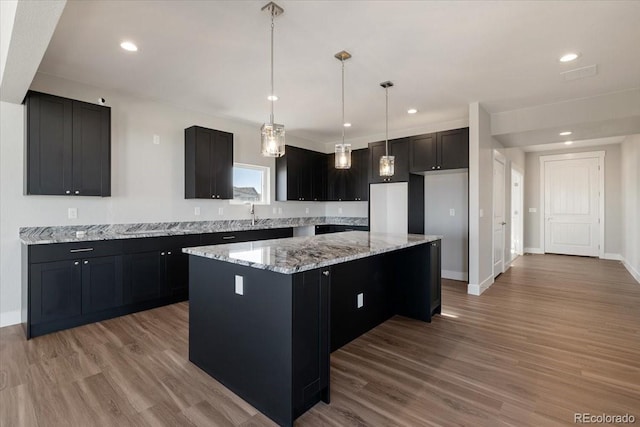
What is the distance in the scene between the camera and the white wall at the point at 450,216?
5.21m

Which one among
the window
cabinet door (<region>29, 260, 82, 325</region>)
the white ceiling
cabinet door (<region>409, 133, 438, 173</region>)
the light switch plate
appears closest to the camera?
the light switch plate

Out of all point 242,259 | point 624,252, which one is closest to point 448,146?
point 242,259

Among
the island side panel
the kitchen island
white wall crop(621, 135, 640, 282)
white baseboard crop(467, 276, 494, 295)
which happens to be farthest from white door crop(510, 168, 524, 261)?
the island side panel

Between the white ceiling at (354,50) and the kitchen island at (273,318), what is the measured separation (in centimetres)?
176

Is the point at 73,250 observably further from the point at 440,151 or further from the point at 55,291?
the point at 440,151

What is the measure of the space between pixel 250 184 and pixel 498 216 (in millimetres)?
4458

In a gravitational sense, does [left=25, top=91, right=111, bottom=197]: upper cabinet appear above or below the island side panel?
above

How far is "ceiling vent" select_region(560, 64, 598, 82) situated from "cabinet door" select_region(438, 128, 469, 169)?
1.34 metres

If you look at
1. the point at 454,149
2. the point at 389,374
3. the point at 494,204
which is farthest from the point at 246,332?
the point at 494,204

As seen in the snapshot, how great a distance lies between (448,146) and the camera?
15.7ft

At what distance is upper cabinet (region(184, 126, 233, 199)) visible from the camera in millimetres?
4383

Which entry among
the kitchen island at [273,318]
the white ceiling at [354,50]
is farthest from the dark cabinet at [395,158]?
the kitchen island at [273,318]

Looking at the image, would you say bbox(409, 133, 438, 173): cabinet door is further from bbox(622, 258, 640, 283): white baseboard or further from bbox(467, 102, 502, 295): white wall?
bbox(622, 258, 640, 283): white baseboard

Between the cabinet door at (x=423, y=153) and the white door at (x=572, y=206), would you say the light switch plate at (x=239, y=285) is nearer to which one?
the cabinet door at (x=423, y=153)
